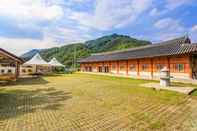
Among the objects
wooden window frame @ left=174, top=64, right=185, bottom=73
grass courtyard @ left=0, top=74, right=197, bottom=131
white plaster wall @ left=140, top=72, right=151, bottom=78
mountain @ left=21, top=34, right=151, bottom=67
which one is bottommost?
grass courtyard @ left=0, top=74, right=197, bottom=131

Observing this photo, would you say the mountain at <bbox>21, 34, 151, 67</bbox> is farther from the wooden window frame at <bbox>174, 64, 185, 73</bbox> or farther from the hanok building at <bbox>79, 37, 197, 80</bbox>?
the wooden window frame at <bbox>174, 64, 185, 73</bbox>

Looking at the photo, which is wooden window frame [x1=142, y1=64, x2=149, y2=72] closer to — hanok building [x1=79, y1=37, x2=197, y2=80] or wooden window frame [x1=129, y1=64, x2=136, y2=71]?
hanok building [x1=79, y1=37, x2=197, y2=80]

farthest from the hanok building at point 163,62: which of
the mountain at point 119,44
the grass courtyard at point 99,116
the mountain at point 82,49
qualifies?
the mountain at point 119,44

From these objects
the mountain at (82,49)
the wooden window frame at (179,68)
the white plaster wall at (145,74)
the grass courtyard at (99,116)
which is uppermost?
the mountain at (82,49)

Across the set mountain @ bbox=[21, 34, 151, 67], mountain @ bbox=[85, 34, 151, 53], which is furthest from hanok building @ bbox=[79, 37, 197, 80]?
mountain @ bbox=[85, 34, 151, 53]

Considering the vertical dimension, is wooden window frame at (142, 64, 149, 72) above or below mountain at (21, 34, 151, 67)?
below

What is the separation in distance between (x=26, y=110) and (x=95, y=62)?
94.2ft

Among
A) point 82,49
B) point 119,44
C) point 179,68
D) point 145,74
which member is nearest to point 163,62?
point 179,68

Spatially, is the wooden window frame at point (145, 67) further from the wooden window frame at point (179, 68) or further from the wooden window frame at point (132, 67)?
the wooden window frame at point (179, 68)

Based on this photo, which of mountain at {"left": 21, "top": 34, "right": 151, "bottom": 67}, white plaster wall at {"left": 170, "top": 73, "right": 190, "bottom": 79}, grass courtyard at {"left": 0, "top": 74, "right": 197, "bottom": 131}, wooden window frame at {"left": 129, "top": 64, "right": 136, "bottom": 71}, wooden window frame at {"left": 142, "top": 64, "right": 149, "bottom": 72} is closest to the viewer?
grass courtyard at {"left": 0, "top": 74, "right": 197, "bottom": 131}

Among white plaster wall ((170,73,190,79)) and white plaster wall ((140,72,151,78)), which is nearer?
white plaster wall ((170,73,190,79))

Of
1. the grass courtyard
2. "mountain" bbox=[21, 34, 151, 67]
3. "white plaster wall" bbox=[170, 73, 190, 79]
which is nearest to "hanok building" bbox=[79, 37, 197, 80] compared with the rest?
"white plaster wall" bbox=[170, 73, 190, 79]

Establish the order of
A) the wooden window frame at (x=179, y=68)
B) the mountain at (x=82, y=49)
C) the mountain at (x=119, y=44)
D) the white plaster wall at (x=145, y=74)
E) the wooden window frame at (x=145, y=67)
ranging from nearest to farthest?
the wooden window frame at (x=179, y=68) → the white plaster wall at (x=145, y=74) → the wooden window frame at (x=145, y=67) → the mountain at (x=119, y=44) → the mountain at (x=82, y=49)

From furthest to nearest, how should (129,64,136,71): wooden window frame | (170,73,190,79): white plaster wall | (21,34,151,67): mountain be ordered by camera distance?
(21,34,151,67): mountain
(129,64,136,71): wooden window frame
(170,73,190,79): white plaster wall
